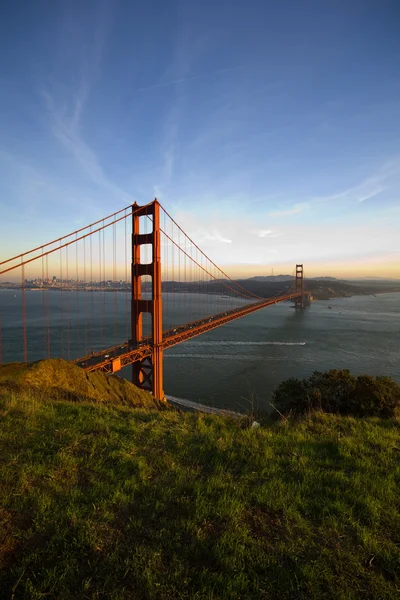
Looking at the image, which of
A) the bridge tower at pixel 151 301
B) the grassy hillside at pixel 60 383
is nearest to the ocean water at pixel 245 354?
the bridge tower at pixel 151 301

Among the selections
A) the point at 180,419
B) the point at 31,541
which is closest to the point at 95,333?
the point at 180,419

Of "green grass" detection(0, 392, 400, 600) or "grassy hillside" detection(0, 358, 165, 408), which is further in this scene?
"grassy hillside" detection(0, 358, 165, 408)

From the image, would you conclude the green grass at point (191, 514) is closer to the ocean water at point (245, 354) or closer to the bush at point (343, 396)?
the bush at point (343, 396)

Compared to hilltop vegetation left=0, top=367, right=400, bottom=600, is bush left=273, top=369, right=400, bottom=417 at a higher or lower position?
lower

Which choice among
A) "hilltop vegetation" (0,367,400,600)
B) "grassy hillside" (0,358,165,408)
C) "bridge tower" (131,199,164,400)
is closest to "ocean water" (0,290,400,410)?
"bridge tower" (131,199,164,400)

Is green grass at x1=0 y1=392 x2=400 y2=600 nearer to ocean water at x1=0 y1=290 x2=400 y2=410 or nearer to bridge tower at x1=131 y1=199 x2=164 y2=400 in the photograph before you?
ocean water at x1=0 y1=290 x2=400 y2=410

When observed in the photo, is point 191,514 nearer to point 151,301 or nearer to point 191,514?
point 191,514

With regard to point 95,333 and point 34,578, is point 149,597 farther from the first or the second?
point 95,333
